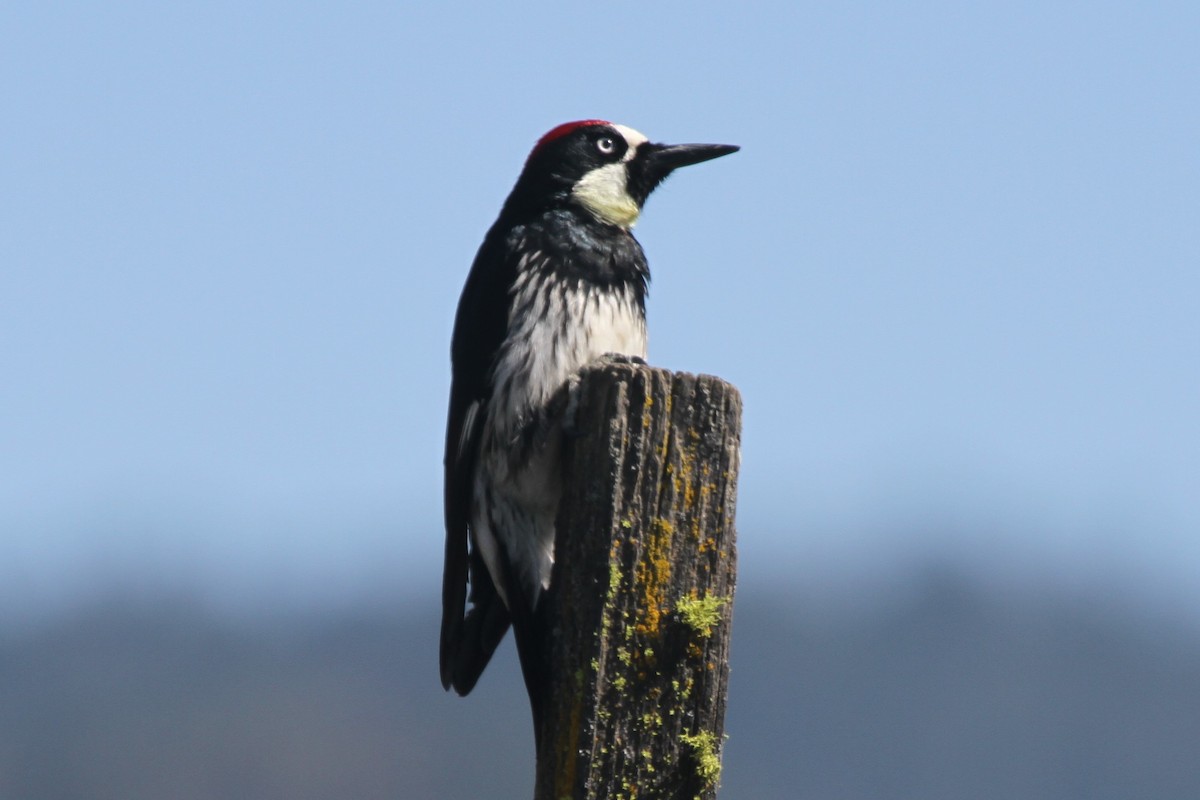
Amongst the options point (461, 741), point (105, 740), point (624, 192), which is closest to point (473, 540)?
point (624, 192)

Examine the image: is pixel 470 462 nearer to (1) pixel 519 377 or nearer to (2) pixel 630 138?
(1) pixel 519 377

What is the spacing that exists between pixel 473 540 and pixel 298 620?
153291mm

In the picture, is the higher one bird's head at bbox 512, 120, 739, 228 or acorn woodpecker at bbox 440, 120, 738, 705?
bird's head at bbox 512, 120, 739, 228

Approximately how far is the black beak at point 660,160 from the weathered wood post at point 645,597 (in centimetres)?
249

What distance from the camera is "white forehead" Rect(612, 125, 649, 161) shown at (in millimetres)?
7539

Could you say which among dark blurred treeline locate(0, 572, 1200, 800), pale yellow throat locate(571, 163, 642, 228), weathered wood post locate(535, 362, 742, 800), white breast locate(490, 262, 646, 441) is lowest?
dark blurred treeline locate(0, 572, 1200, 800)

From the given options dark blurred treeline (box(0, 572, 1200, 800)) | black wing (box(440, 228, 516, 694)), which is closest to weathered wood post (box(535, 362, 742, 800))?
black wing (box(440, 228, 516, 694))

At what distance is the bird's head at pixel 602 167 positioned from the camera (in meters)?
7.20

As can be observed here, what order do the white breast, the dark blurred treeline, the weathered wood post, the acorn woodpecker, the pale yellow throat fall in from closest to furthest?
the weathered wood post → the acorn woodpecker → the white breast → the pale yellow throat → the dark blurred treeline

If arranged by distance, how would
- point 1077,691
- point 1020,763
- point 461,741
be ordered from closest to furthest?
point 461,741
point 1020,763
point 1077,691

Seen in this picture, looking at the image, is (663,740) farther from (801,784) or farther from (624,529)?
(801,784)

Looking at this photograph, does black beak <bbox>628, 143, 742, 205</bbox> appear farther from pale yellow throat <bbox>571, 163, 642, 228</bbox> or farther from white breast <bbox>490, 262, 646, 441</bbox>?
white breast <bbox>490, 262, 646, 441</bbox>

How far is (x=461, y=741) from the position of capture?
108125 millimetres

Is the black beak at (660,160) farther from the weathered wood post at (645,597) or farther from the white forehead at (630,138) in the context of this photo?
the weathered wood post at (645,597)
